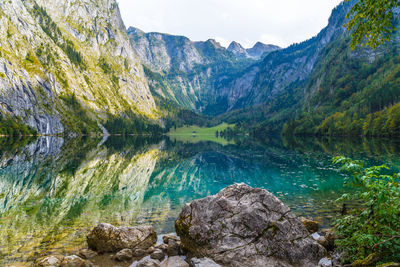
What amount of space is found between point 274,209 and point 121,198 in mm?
20424

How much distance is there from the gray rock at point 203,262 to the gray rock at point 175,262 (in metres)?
0.55

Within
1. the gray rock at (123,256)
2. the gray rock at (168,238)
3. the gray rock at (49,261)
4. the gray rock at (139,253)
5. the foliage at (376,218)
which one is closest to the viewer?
the foliage at (376,218)

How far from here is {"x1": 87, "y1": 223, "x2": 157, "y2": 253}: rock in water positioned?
50.0ft

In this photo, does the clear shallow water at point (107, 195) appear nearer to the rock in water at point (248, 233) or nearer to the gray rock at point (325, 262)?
the rock in water at point (248, 233)

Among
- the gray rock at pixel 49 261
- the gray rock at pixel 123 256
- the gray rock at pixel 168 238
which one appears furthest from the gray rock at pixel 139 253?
the gray rock at pixel 49 261

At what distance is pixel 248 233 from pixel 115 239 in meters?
8.47

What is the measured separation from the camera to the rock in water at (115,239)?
15242mm

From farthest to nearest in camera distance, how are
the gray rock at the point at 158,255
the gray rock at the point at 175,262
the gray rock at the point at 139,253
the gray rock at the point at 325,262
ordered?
the gray rock at the point at 139,253
the gray rock at the point at 158,255
the gray rock at the point at 175,262
the gray rock at the point at 325,262

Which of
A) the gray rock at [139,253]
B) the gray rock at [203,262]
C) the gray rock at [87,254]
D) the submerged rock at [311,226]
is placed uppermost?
the submerged rock at [311,226]

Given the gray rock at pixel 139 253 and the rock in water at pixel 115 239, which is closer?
the gray rock at pixel 139 253

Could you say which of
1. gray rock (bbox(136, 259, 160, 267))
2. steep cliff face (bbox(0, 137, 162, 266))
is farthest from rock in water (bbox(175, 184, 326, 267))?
steep cliff face (bbox(0, 137, 162, 266))

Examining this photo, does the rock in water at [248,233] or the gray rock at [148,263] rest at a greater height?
the rock in water at [248,233]

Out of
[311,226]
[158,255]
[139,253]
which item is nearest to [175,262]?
[158,255]

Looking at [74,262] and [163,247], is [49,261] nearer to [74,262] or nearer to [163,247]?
[74,262]
